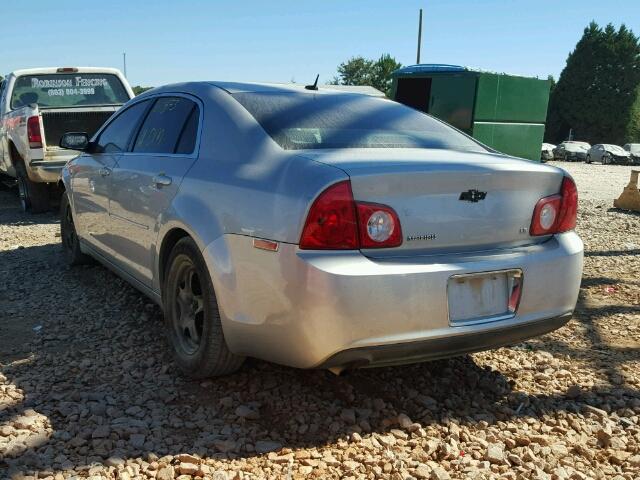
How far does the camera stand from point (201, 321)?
3.41 m

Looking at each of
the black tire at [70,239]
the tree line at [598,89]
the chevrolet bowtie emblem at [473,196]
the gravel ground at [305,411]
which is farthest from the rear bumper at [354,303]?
the tree line at [598,89]

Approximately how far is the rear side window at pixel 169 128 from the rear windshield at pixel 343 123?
35 centimetres

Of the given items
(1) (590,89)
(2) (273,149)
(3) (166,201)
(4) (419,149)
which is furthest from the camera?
(1) (590,89)

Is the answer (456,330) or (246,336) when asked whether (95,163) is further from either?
(456,330)

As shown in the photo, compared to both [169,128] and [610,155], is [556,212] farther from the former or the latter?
[610,155]

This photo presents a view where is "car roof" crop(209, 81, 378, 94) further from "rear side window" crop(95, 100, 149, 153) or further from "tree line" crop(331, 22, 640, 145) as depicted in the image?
"tree line" crop(331, 22, 640, 145)

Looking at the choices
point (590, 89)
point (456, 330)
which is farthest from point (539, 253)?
point (590, 89)

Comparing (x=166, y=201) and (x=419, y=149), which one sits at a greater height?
(x=419, y=149)

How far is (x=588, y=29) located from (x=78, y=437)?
7401 centimetres

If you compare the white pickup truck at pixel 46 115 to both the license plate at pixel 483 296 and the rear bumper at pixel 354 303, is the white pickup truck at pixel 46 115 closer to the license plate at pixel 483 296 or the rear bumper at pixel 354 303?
the rear bumper at pixel 354 303

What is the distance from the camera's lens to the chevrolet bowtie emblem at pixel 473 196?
2.81 metres

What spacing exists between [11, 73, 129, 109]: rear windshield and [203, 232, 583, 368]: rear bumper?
7.26 meters

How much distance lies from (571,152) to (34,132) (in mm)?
39461

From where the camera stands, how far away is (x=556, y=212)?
123 inches
